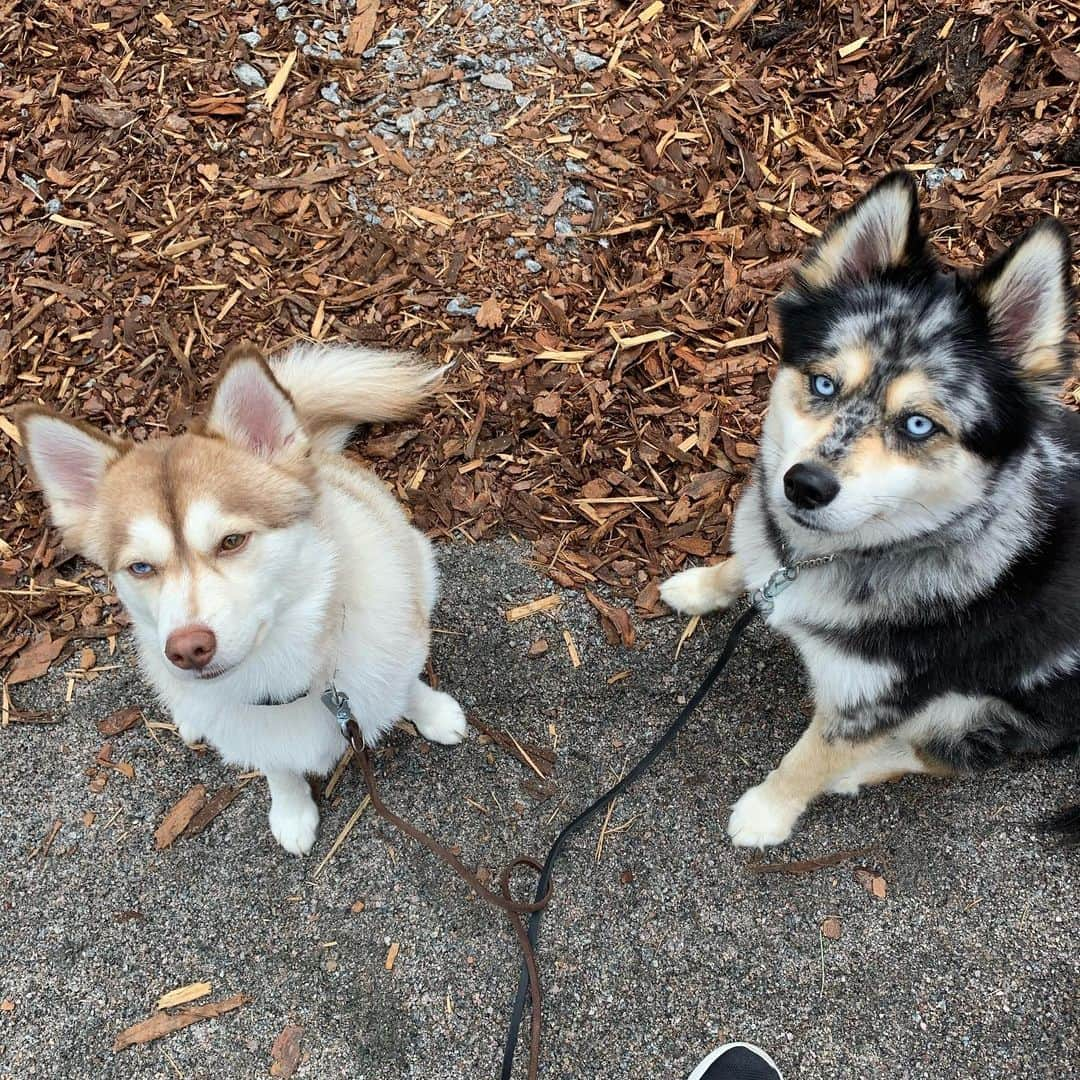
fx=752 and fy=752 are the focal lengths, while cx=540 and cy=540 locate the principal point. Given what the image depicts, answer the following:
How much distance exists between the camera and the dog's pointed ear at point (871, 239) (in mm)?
1900

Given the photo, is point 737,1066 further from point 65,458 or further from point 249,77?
point 249,77

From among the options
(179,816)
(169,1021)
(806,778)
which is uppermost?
(806,778)

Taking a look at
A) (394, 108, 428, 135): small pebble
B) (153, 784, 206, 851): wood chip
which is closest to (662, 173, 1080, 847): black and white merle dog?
(153, 784, 206, 851): wood chip

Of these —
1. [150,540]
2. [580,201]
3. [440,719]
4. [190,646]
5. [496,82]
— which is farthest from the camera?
[496,82]

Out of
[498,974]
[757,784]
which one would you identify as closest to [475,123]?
[757,784]

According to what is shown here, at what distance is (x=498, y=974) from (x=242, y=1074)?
2.94 ft

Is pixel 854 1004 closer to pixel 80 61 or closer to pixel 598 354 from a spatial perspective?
pixel 598 354

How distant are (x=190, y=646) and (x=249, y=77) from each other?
130 inches

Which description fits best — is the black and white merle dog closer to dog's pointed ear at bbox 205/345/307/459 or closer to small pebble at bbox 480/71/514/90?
dog's pointed ear at bbox 205/345/307/459

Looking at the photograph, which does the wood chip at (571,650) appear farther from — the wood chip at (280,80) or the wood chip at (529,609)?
the wood chip at (280,80)

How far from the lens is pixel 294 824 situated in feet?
9.06

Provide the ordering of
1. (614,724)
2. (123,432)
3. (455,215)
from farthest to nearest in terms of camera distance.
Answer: (455,215) < (123,432) < (614,724)

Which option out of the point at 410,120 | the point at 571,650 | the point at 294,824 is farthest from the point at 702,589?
the point at 410,120

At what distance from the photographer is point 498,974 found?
264 cm
